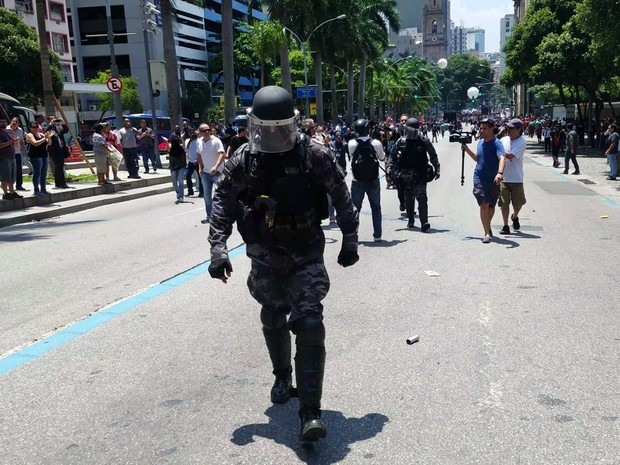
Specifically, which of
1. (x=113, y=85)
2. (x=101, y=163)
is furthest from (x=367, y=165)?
(x=113, y=85)

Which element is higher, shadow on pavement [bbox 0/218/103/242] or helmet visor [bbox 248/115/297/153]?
helmet visor [bbox 248/115/297/153]

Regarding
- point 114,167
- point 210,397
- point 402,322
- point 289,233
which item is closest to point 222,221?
point 289,233

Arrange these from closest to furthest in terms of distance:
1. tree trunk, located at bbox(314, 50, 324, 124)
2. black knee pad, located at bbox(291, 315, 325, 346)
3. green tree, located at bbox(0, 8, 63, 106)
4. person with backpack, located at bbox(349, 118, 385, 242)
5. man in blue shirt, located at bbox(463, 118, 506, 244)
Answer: black knee pad, located at bbox(291, 315, 325, 346)
man in blue shirt, located at bbox(463, 118, 506, 244)
person with backpack, located at bbox(349, 118, 385, 242)
green tree, located at bbox(0, 8, 63, 106)
tree trunk, located at bbox(314, 50, 324, 124)

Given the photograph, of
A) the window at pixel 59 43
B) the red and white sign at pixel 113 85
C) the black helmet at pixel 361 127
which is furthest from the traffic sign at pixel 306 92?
the black helmet at pixel 361 127

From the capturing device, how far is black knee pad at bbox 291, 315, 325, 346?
3.56 meters

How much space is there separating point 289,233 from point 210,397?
1.27 meters

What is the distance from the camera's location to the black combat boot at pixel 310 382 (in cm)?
347

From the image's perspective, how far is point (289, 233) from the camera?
363cm

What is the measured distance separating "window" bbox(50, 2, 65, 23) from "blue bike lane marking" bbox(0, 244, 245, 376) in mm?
57482

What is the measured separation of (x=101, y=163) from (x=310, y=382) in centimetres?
1586

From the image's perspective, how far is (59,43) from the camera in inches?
2345

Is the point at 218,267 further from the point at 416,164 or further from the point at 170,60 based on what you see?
the point at 170,60

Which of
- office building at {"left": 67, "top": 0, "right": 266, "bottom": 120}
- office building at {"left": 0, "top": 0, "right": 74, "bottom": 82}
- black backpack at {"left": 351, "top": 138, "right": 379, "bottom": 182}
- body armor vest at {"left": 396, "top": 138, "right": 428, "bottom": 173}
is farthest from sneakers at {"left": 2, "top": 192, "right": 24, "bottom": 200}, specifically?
office building at {"left": 67, "top": 0, "right": 266, "bottom": 120}

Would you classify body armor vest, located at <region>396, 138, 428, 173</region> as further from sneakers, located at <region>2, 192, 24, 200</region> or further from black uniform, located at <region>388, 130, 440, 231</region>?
sneakers, located at <region>2, 192, 24, 200</region>
